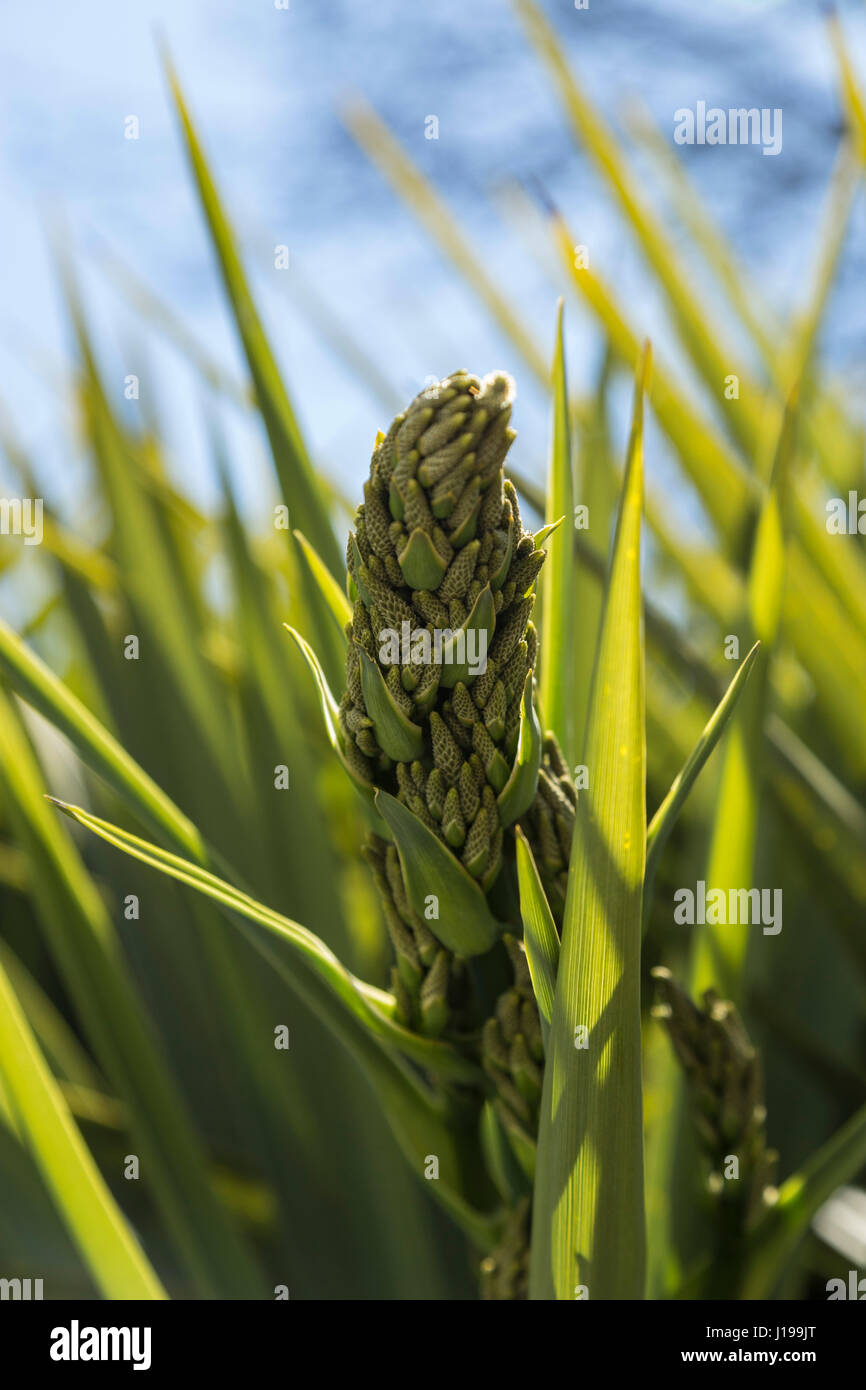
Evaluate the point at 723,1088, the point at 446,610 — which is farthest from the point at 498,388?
the point at 723,1088

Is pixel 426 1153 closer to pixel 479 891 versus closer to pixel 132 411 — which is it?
pixel 479 891

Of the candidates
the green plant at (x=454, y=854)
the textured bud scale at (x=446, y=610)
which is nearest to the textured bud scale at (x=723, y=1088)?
the green plant at (x=454, y=854)

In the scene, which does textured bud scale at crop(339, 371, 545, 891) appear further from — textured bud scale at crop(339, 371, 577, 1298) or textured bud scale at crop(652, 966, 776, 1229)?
textured bud scale at crop(652, 966, 776, 1229)

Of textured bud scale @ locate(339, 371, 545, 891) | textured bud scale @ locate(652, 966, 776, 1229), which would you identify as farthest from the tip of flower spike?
textured bud scale @ locate(652, 966, 776, 1229)

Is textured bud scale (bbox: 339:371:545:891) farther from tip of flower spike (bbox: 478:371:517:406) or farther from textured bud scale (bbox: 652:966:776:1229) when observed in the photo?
textured bud scale (bbox: 652:966:776:1229)

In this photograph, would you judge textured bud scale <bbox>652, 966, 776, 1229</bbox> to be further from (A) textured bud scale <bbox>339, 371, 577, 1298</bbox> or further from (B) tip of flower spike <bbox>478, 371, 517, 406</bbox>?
(B) tip of flower spike <bbox>478, 371, 517, 406</bbox>

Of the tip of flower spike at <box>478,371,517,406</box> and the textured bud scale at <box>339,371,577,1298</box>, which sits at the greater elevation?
the tip of flower spike at <box>478,371,517,406</box>

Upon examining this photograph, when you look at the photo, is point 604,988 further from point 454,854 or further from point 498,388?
point 498,388

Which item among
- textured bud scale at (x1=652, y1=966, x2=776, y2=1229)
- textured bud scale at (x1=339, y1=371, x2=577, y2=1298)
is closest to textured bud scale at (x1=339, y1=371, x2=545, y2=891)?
textured bud scale at (x1=339, y1=371, x2=577, y2=1298)

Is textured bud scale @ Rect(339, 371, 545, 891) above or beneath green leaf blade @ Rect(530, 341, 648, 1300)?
above

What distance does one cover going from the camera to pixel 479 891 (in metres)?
0.25

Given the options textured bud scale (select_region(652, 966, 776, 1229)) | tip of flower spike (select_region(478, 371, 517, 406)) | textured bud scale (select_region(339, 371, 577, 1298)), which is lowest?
textured bud scale (select_region(652, 966, 776, 1229))
